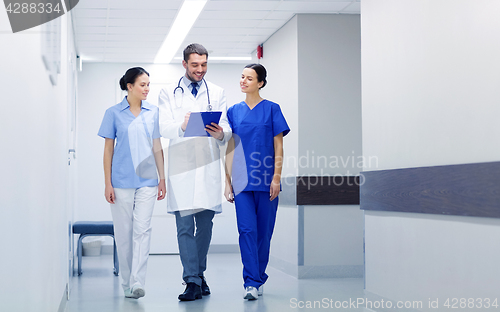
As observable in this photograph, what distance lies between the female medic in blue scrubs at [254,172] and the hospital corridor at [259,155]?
0.01 m

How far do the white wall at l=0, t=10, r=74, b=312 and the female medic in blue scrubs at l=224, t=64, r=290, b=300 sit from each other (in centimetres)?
153

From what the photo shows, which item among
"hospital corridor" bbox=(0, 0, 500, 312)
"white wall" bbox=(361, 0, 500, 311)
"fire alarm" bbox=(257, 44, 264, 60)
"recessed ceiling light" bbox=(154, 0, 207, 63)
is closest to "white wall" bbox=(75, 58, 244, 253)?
"hospital corridor" bbox=(0, 0, 500, 312)

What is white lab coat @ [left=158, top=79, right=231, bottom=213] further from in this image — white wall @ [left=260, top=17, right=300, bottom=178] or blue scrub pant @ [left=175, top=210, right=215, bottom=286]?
white wall @ [left=260, top=17, right=300, bottom=178]

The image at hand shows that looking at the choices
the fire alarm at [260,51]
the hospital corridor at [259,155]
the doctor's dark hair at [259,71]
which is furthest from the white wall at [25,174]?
the fire alarm at [260,51]

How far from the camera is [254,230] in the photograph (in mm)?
3533

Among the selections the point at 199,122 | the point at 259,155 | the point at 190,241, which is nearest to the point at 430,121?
the point at 259,155

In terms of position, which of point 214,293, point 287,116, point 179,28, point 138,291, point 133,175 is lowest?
point 214,293

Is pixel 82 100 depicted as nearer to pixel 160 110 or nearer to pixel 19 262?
pixel 160 110

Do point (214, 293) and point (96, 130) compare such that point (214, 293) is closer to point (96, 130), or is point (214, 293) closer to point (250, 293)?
point (250, 293)

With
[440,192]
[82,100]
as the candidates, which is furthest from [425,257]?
[82,100]

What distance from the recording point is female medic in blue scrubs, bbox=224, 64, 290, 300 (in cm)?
353

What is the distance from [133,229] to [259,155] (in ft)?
3.31

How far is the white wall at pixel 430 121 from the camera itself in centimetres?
220

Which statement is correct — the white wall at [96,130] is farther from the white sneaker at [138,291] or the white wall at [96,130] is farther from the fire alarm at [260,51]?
the white sneaker at [138,291]
